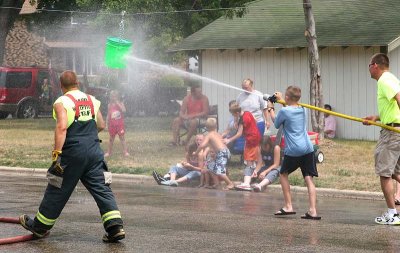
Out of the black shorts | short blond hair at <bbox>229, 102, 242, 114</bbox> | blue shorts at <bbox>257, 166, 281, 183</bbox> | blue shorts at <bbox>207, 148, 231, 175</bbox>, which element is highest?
short blond hair at <bbox>229, 102, 242, 114</bbox>

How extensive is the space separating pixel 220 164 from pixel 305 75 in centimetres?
1037

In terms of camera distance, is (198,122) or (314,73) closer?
(198,122)

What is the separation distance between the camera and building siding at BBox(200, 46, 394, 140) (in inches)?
977

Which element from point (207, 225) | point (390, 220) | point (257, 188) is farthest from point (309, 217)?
point (257, 188)

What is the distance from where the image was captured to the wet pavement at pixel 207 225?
31.6ft

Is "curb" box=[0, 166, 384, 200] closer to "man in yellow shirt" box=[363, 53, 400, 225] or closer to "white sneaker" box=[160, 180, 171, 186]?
"white sneaker" box=[160, 180, 171, 186]

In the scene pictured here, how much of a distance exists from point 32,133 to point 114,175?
31.3ft

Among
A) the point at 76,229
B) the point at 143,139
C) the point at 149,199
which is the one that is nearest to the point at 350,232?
the point at 76,229

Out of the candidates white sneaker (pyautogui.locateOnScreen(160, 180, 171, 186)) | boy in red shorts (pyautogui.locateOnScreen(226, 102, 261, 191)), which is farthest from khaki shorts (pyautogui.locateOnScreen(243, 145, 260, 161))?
white sneaker (pyautogui.locateOnScreen(160, 180, 171, 186))

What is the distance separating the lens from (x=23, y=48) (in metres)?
56.2

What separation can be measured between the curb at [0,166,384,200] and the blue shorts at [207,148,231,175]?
805 millimetres

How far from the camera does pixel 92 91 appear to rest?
39031 millimetres

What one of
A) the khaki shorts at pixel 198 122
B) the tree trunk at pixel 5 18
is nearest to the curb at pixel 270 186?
the khaki shorts at pixel 198 122

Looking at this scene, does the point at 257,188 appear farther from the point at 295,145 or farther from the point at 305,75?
the point at 305,75
